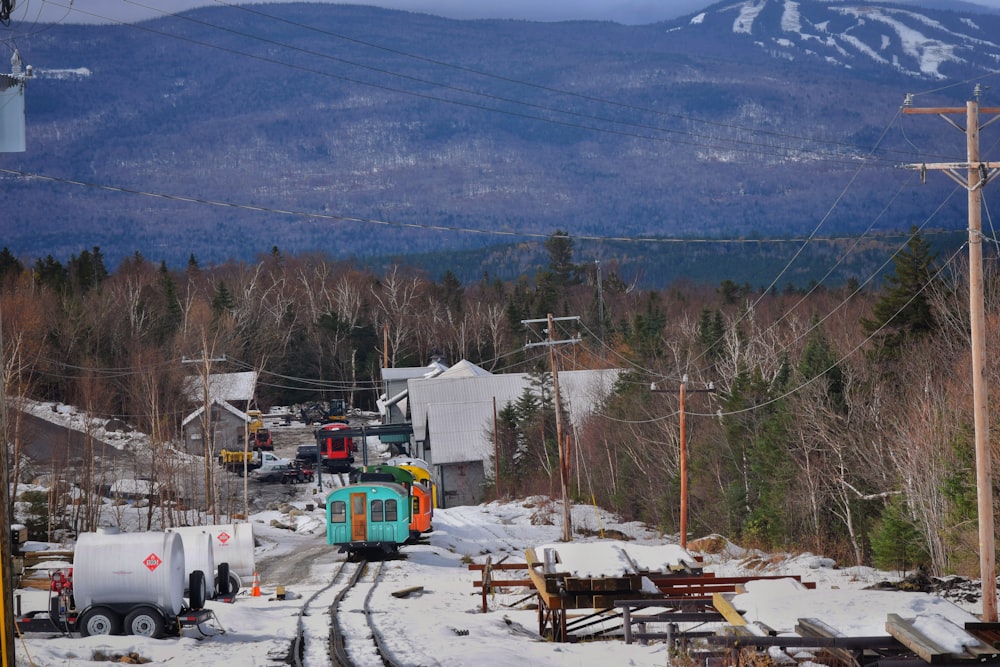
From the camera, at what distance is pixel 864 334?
53500 millimetres

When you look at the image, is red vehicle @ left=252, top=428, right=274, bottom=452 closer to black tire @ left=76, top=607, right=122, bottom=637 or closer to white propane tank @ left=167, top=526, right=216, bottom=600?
white propane tank @ left=167, top=526, right=216, bottom=600

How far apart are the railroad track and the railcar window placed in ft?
28.3

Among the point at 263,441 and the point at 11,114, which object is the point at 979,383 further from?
the point at 263,441

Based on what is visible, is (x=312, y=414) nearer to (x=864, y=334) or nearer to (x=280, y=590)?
(x=864, y=334)

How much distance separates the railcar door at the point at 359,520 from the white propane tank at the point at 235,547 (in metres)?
7.69

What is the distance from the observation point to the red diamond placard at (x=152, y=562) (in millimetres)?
20625

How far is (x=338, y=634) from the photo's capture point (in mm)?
21172

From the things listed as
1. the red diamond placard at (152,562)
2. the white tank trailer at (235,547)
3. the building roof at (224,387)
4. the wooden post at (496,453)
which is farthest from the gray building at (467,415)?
the red diamond placard at (152,562)

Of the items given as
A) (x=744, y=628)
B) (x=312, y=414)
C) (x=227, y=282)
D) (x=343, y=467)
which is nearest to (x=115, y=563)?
(x=744, y=628)

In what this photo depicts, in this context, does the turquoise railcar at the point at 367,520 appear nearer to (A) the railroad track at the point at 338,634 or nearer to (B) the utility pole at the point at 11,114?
(A) the railroad track at the point at 338,634

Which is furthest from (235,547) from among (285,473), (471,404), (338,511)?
(471,404)

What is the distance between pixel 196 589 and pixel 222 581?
424cm

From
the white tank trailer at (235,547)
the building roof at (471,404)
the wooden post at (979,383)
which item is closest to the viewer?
the wooden post at (979,383)

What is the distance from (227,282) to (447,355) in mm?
30681
